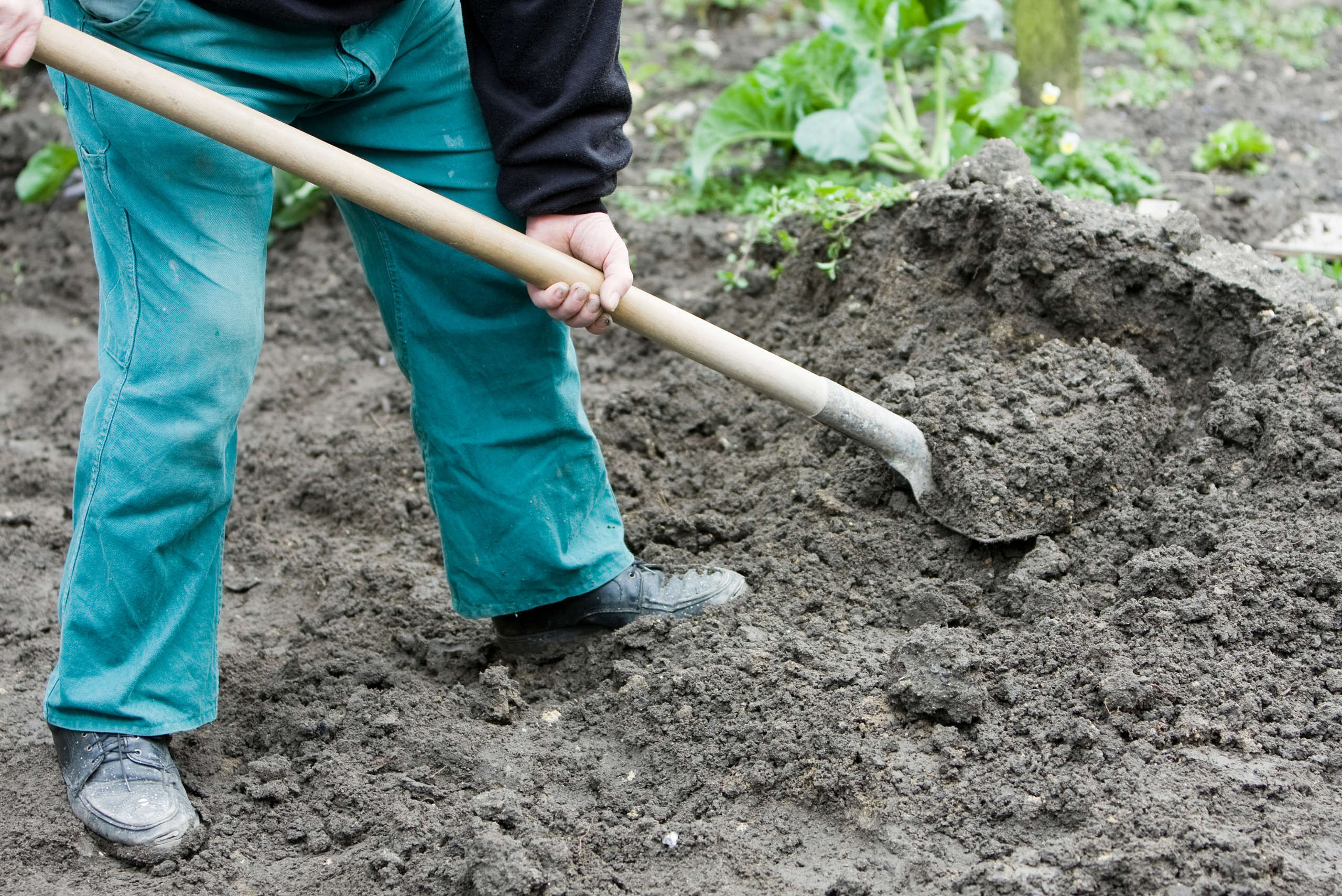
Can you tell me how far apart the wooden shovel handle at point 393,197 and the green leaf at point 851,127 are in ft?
5.68

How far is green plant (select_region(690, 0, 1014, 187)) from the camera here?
3.87m

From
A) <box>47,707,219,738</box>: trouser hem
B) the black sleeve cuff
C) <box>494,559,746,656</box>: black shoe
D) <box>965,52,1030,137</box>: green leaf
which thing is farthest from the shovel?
<box>965,52,1030,137</box>: green leaf

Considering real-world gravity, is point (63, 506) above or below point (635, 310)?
below

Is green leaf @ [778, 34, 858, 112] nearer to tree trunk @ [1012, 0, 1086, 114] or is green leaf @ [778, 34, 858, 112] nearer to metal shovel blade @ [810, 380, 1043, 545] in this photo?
tree trunk @ [1012, 0, 1086, 114]

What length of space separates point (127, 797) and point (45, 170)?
10.9 feet

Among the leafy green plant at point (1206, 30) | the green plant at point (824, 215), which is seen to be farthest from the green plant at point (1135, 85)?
the green plant at point (824, 215)

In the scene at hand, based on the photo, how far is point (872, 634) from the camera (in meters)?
2.30

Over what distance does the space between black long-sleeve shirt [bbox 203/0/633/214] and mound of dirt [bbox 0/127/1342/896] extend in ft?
3.01

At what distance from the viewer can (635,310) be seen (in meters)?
2.14

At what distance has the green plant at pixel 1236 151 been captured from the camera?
13.5ft

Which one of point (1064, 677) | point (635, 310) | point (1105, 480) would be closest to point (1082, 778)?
point (1064, 677)

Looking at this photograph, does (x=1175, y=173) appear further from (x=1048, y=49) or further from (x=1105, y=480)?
(x=1105, y=480)

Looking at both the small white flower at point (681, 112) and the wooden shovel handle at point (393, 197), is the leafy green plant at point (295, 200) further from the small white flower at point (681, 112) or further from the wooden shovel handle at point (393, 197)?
the wooden shovel handle at point (393, 197)

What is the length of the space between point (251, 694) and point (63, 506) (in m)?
1.10
